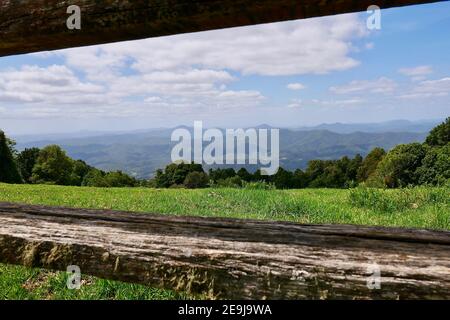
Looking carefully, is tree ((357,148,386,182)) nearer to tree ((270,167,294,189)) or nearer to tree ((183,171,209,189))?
tree ((270,167,294,189))

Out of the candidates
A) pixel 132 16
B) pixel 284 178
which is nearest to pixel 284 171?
pixel 284 178

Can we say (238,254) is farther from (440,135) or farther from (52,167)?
(52,167)

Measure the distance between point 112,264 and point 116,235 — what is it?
14 centimetres

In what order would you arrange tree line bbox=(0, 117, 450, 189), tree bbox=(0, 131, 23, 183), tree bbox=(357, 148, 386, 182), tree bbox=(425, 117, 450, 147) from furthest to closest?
tree bbox=(357, 148, 386, 182) → tree bbox=(425, 117, 450, 147) → tree bbox=(0, 131, 23, 183) → tree line bbox=(0, 117, 450, 189)

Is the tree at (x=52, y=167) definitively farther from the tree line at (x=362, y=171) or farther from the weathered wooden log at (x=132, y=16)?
the weathered wooden log at (x=132, y=16)

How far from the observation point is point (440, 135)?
174 ft

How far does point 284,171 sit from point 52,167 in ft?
122

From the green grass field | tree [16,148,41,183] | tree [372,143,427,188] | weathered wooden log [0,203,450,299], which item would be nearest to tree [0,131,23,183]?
tree [16,148,41,183]

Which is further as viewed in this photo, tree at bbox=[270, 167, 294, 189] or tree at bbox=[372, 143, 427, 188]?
tree at bbox=[270, 167, 294, 189]

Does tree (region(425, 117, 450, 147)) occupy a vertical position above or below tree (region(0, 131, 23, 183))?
above

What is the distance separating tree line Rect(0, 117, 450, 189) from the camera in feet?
155

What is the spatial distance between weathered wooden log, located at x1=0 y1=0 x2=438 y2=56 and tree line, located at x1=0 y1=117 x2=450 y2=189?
4108cm

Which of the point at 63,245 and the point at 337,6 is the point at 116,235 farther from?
the point at 337,6

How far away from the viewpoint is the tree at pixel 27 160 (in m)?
68.9
